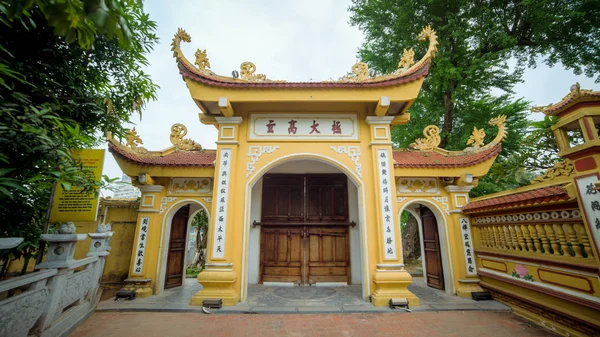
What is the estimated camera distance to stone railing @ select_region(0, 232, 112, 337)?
2254 mm

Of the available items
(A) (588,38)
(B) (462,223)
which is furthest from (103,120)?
(A) (588,38)

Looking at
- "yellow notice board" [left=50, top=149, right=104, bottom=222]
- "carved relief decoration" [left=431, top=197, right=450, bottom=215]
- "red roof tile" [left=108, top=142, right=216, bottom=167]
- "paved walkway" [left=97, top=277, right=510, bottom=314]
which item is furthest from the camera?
"carved relief decoration" [left=431, top=197, right=450, bottom=215]

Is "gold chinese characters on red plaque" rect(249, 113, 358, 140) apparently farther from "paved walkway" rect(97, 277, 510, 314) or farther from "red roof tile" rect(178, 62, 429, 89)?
"paved walkway" rect(97, 277, 510, 314)

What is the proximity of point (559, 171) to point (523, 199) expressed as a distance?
2.02 feet

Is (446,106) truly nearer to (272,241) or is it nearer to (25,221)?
(272,241)

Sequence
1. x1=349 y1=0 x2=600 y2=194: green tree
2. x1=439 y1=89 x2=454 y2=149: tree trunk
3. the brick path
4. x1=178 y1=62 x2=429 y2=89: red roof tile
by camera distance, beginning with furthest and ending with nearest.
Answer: x1=439 y1=89 x2=454 y2=149: tree trunk < x1=349 y1=0 x2=600 y2=194: green tree < x1=178 y1=62 x2=429 y2=89: red roof tile < the brick path

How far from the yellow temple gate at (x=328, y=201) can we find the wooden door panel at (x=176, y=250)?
32mm

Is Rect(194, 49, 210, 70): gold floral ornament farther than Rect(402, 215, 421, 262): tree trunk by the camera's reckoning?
No

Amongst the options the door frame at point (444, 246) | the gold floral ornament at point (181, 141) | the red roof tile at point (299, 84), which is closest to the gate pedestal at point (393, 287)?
the door frame at point (444, 246)

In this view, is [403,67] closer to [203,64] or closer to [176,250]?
[203,64]

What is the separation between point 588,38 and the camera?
8250mm

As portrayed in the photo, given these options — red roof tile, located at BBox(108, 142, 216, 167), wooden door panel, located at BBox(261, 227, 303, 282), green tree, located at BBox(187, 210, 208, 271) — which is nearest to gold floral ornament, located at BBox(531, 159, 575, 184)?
wooden door panel, located at BBox(261, 227, 303, 282)

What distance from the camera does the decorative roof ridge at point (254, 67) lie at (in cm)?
493

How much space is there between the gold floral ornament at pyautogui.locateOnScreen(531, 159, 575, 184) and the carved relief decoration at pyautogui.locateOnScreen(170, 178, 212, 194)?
6229 millimetres
